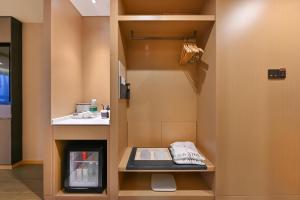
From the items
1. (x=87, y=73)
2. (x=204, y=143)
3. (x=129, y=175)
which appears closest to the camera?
(x=204, y=143)

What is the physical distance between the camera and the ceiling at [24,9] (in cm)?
292

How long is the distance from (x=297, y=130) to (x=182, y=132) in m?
1.21

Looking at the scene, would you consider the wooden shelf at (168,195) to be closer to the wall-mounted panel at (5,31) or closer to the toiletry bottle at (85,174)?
the toiletry bottle at (85,174)

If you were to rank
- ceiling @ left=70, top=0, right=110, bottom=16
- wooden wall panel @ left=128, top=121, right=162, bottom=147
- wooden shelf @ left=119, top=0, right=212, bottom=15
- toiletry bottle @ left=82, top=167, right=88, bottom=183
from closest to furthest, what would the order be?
1. toiletry bottle @ left=82, top=167, right=88, bottom=183
2. wooden shelf @ left=119, top=0, right=212, bottom=15
3. wooden wall panel @ left=128, top=121, right=162, bottom=147
4. ceiling @ left=70, top=0, right=110, bottom=16

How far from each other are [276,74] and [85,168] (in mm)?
2162

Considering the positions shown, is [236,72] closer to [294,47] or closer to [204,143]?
[294,47]

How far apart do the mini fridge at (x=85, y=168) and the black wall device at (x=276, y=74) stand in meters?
1.84

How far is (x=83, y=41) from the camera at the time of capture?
3.34 m

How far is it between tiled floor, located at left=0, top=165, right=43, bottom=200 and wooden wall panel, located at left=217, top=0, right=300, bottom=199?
2130 mm

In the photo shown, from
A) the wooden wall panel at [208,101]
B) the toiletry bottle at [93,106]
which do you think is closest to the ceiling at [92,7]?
the toiletry bottle at [93,106]

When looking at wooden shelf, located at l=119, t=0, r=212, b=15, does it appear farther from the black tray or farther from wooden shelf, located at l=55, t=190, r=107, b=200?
wooden shelf, located at l=55, t=190, r=107, b=200

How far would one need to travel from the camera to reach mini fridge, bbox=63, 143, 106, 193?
2088 mm

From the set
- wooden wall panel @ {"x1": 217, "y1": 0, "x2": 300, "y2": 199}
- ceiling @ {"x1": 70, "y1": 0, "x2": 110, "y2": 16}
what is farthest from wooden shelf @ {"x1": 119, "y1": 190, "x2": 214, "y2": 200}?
ceiling @ {"x1": 70, "y1": 0, "x2": 110, "y2": 16}

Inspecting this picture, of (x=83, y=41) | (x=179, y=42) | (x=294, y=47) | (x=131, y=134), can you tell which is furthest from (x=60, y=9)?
(x=294, y=47)
